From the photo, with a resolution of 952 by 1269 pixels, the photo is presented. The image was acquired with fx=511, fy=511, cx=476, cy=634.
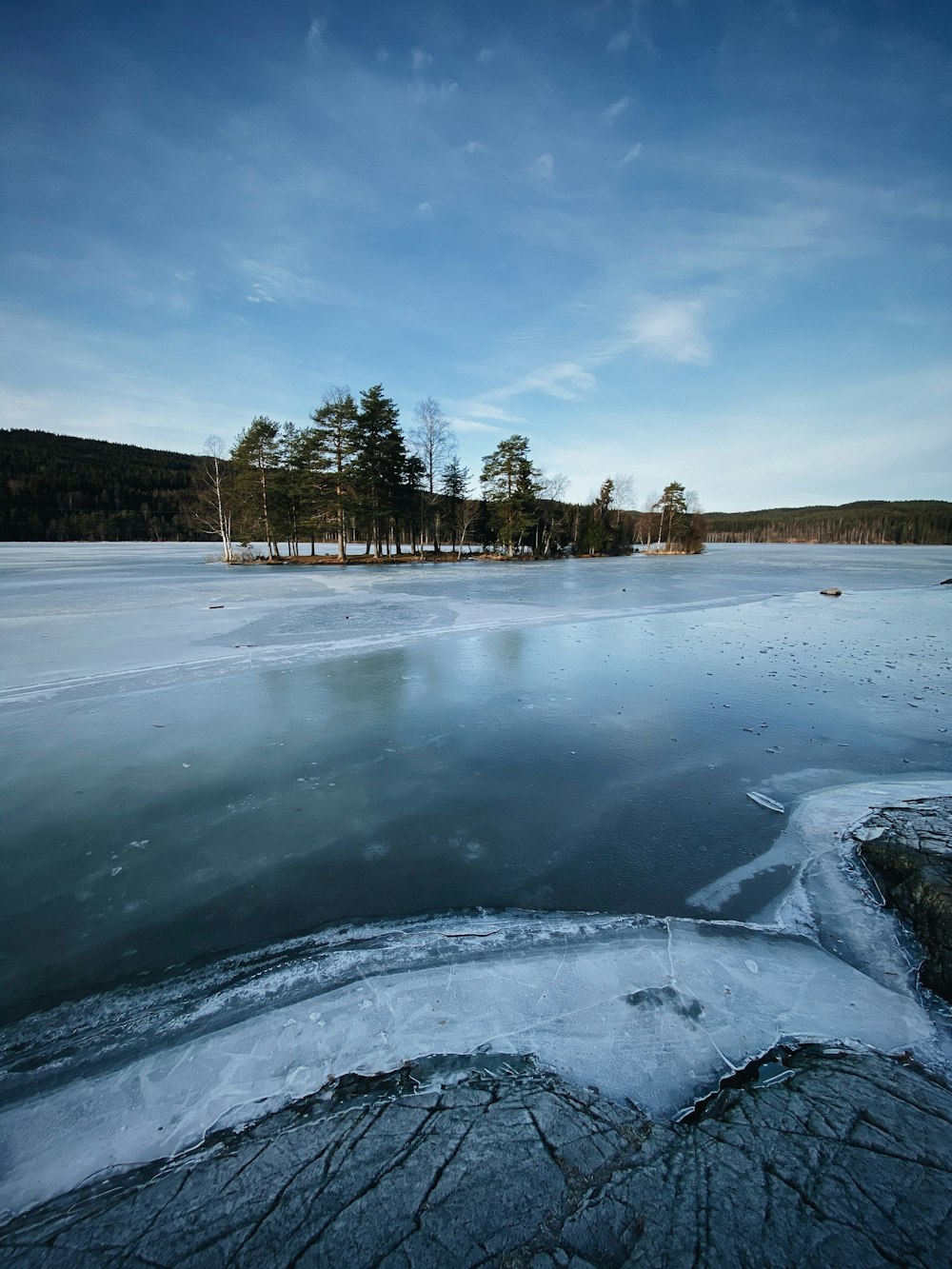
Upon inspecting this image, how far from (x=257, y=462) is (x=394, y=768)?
105 ft

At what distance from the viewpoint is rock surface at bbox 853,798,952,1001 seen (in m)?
2.72

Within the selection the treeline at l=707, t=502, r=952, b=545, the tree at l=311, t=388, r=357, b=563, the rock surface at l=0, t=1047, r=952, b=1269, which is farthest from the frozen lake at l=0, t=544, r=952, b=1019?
the treeline at l=707, t=502, r=952, b=545

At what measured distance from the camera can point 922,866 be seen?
10.5 feet

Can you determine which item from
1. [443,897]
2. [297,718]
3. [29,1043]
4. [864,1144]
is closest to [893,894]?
[864,1144]

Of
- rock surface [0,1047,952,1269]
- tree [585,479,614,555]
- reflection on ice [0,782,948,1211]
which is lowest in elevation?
reflection on ice [0,782,948,1211]

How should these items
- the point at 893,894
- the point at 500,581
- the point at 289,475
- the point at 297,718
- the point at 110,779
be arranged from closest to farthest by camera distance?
1. the point at 893,894
2. the point at 110,779
3. the point at 297,718
4. the point at 500,581
5. the point at 289,475

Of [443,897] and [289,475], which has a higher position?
[289,475]

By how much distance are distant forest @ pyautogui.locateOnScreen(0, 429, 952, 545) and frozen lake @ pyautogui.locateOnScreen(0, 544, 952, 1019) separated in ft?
167

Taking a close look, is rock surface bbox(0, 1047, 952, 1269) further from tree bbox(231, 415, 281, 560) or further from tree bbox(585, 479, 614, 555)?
tree bbox(585, 479, 614, 555)

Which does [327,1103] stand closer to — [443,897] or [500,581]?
[443,897]

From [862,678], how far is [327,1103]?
8993 millimetres

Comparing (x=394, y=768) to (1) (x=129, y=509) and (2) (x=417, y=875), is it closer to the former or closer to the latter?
(2) (x=417, y=875)

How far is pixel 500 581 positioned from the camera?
77.8 ft

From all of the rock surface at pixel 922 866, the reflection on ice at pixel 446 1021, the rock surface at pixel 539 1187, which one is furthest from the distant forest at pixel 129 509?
the rock surface at pixel 539 1187
